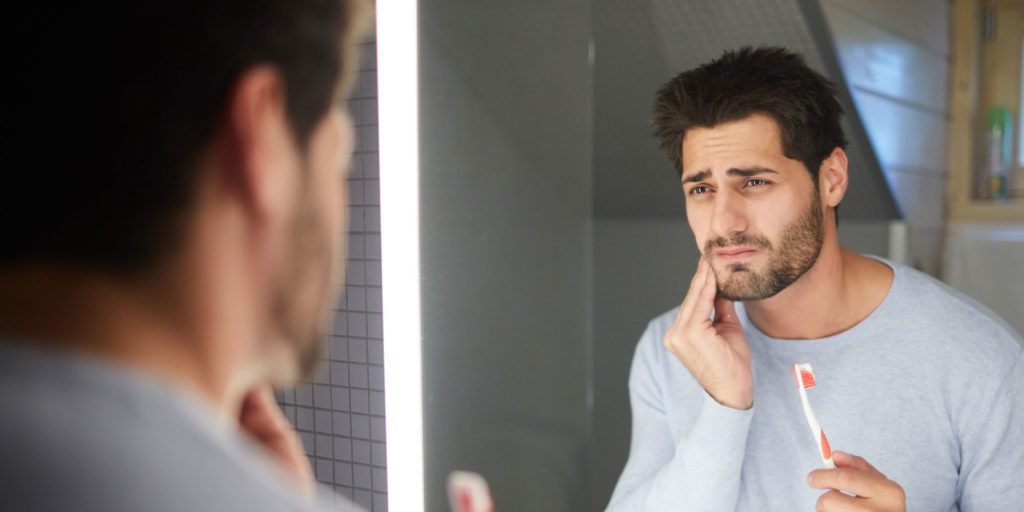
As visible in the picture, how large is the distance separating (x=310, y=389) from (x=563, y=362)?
1.66 feet

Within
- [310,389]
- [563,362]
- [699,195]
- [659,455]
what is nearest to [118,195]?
[699,195]

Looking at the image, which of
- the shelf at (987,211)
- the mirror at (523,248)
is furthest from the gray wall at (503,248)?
the shelf at (987,211)

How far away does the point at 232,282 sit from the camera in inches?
17.4

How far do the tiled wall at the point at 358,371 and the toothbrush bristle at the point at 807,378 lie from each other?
2.66ft

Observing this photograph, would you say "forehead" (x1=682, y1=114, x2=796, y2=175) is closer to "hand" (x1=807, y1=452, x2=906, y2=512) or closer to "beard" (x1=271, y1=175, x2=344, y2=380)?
"hand" (x1=807, y1=452, x2=906, y2=512)

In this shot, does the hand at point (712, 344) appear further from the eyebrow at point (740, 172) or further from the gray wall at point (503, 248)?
the gray wall at point (503, 248)

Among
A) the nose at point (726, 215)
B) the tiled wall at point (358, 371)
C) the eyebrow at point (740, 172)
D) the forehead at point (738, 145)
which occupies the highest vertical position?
the forehead at point (738, 145)

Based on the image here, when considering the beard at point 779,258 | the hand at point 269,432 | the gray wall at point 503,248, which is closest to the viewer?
the hand at point 269,432

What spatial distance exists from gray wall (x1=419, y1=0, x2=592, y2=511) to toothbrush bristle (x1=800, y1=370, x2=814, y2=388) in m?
0.49

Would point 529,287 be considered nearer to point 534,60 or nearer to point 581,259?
point 581,259

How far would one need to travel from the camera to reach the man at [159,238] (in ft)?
1.16

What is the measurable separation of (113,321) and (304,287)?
121 mm

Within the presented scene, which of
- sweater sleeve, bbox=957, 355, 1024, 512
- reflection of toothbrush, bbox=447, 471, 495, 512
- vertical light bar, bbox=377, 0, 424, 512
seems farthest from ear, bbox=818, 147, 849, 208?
reflection of toothbrush, bbox=447, 471, 495, 512

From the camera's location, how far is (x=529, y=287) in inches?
56.6
